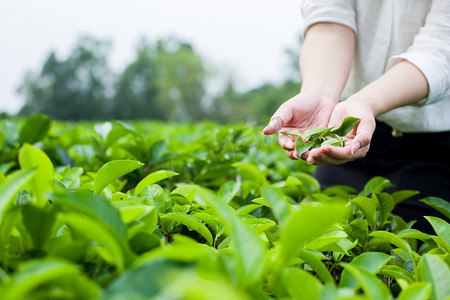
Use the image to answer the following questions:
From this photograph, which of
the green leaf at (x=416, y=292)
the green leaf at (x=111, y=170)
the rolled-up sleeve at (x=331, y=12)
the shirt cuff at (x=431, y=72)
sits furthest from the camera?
the rolled-up sleeve at (x=331, y=12)

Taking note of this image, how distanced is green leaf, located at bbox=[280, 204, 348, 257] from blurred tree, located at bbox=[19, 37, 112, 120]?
1476 inches

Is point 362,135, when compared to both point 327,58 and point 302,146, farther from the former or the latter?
point 327,58

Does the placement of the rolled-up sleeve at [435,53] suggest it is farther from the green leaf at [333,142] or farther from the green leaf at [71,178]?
the green leaf at [71,178]

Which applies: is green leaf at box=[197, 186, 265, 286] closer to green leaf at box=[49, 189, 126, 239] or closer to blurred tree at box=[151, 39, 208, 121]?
green leaf at box=[49, 189, 126, 239]

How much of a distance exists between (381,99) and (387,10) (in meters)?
0.64

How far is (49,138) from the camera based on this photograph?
1891mm

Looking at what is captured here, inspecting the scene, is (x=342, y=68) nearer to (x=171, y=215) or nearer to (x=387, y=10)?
(x=387, y=10)

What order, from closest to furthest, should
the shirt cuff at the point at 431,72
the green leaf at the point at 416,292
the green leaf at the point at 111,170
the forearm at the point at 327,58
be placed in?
the green leaf at the point at 416,292 < the green leaf at the point at 111,170 < the shirt cuff at the point at 431,72 < the forearm at the point at 327,58

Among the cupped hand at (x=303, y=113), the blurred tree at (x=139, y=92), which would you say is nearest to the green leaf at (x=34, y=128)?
the cupped hand at (x=303, y=113)

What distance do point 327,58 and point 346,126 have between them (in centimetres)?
51

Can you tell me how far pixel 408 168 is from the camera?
6.02 ft

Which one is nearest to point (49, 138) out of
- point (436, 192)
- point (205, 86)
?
point (436, 192)

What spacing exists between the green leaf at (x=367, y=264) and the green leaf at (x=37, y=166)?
55 centimetres

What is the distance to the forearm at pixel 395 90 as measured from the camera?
1.31 meters
